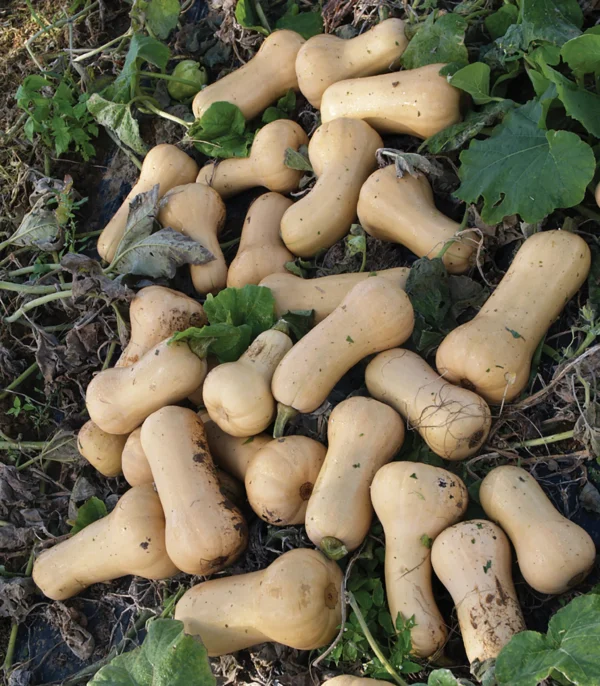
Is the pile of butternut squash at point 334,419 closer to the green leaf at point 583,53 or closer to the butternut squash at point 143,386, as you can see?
the butternut squash at point 143,386

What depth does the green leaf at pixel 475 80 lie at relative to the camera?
2.49m

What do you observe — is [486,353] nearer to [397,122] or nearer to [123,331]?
[397,122]

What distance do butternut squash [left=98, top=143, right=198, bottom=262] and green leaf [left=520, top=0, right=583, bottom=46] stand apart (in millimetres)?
1452

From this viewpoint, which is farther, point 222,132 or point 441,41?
point 222,132

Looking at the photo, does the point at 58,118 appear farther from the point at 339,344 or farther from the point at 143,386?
the point at 339,344

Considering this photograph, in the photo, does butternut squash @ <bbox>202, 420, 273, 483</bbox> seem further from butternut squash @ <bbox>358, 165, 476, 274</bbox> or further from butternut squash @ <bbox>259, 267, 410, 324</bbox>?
butternut squash @ <bbox>358, 165, 476, 274</bbox>

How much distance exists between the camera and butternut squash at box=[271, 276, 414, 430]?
228cm

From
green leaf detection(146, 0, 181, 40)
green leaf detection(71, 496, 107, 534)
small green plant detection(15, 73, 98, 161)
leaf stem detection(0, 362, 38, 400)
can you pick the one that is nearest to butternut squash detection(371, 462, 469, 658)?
green leaf detection(71, 496, 107, 534)

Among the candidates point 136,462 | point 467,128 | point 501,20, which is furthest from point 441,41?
point 136,462

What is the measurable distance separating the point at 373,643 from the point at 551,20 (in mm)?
2020

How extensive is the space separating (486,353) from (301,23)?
192 centimetres

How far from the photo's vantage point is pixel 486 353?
212 centimetres

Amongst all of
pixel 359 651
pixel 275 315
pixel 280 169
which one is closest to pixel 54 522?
pixel 275 315

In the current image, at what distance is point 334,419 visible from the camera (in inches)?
88.2
